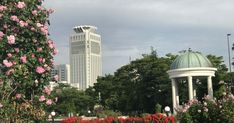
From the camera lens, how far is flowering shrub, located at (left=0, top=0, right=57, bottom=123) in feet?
29.7

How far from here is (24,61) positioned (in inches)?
359

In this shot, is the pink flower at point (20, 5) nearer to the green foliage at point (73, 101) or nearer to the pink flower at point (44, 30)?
the pink flower at point (44, 30)

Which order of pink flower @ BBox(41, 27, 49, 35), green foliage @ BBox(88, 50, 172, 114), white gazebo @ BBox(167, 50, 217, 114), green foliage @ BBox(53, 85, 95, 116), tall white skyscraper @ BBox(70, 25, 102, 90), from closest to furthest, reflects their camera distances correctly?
pink flower @ BBox(41, 27, 49, 35)
white gazebo @ BBox(167, 50, 217, 114)
green foliage @ BBox(88, 50, 172, 114)
green foliage @ BBox(53, 85, 95, 116)
tall white skyscraper @ BBox(70, 25, 102, 90)

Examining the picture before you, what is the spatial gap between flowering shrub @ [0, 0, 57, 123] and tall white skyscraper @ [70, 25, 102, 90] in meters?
143

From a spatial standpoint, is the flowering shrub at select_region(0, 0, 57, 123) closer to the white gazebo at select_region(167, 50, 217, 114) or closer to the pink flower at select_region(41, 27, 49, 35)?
the pink flower at select_region(41, 27, 49, 35)

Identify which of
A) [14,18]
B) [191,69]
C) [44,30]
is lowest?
[44,30]

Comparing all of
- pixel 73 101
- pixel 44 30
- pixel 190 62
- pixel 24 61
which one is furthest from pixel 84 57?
pixel 24 61

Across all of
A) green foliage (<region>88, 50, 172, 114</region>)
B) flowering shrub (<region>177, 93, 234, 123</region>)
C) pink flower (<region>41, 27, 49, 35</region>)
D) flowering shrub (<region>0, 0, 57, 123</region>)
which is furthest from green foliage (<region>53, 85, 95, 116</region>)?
pink flower (<region>41, 27, 49, 35</region>)

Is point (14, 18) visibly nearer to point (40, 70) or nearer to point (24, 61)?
point (24, 61)

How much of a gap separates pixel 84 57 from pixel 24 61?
5672 inches

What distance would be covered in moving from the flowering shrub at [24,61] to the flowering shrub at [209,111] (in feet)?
25.9

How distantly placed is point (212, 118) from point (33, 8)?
900cm

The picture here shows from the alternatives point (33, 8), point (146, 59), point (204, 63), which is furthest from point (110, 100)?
point (33, 8)

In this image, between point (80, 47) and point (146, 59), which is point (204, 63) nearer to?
point (146, 59)
